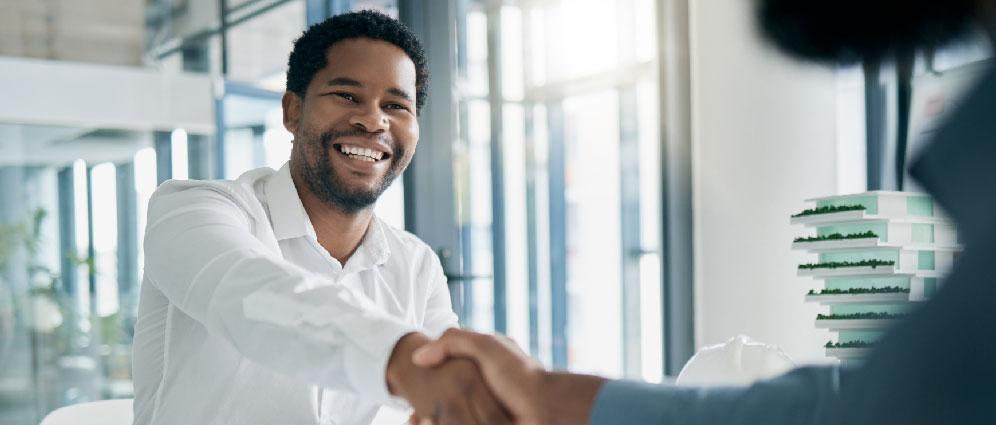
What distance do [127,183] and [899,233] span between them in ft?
8.68

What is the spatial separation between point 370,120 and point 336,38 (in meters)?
0.20

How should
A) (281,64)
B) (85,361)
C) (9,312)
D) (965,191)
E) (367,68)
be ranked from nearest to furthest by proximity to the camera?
(965,191), (367,68), (9,312), (85,361), (281,64)

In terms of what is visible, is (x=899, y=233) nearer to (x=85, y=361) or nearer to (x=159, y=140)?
(x=159, y=140)

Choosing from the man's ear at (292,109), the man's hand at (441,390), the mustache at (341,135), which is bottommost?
the man's hand at (441,390)

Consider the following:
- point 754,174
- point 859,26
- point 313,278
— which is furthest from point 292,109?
point 754,174

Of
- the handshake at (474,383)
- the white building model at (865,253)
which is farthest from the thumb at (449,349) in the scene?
the white building model at (865,253)

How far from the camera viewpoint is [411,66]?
1.74m

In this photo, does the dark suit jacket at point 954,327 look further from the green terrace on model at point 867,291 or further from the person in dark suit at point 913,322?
the green terrace on model at point 867,291

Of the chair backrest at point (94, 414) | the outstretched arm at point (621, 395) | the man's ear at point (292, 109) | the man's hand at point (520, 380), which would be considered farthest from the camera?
the man's ear at point (292, 109)

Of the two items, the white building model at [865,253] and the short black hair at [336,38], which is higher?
the short black hair at [336,38]

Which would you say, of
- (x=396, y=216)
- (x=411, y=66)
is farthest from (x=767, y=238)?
(x=411, y=66)

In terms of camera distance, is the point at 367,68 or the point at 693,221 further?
the point at 693,221

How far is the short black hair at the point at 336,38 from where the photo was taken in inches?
67.7

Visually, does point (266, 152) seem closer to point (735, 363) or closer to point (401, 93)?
point (401, 93)
